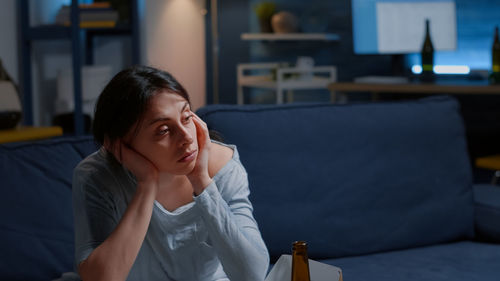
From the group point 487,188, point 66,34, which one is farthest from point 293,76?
point 487,188

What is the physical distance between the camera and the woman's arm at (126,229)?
1248 mm

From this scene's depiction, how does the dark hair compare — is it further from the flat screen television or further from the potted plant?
the potted plant

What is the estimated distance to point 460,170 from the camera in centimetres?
198

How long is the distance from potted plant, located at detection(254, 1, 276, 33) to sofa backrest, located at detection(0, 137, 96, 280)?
3.63 metres

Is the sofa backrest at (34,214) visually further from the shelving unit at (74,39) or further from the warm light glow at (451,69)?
the warm light glow at (451,69)

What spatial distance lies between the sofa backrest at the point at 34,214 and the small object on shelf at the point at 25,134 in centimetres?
167

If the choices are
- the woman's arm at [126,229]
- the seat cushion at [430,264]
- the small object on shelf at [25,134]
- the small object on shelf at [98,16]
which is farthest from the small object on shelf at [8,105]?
the woman's arm at [126,229]

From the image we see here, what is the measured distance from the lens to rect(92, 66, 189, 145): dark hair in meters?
1.28

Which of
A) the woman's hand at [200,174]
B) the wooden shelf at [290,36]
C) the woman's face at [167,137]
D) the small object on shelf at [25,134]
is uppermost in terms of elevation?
the wooden shelf at [290,36]

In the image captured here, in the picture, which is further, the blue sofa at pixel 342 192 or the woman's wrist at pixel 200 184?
the blue sofa at pixel 342 192

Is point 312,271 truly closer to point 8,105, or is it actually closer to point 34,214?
point 34,214

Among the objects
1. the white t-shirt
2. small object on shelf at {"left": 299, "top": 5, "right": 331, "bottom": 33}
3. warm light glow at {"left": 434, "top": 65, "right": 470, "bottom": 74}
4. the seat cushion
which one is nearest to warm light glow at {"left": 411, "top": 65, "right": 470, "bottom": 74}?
warm light glow at {"left": 434, "top": 65, "right": 470, "bottom": 74}

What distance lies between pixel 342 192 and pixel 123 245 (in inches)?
29.3

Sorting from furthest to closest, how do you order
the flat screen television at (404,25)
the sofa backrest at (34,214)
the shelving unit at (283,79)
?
the shelving unit at (283,79) → the flat screen television at (404,25) → the sofa backrest at (34,214)
